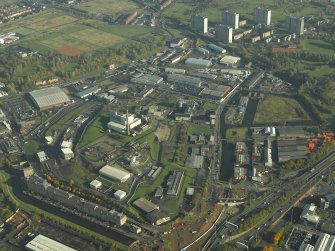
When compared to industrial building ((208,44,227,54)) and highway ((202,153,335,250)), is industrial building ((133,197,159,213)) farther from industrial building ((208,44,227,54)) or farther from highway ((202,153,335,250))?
industrial building ((208,44,227,54))

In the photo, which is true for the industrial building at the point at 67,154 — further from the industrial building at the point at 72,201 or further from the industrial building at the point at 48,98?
the industrial building at the point at 48,98

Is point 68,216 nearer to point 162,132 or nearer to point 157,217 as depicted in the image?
point 157,217

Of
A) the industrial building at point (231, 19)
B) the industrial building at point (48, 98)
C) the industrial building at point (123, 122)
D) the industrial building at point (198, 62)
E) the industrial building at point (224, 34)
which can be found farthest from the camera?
the industrial building at point (231, 19)

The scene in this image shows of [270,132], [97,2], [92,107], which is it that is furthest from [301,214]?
[97,2]

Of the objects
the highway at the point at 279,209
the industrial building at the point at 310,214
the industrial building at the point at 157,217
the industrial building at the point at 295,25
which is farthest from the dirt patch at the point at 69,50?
the industrial building at the point at 310,214

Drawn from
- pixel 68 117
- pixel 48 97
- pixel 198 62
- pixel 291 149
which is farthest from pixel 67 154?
pixel 198 62

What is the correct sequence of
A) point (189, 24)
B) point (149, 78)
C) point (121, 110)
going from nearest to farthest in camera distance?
point (121, 110) → point (149, 78) → point (189, 24)

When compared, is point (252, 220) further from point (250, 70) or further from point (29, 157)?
point (250, 70)
